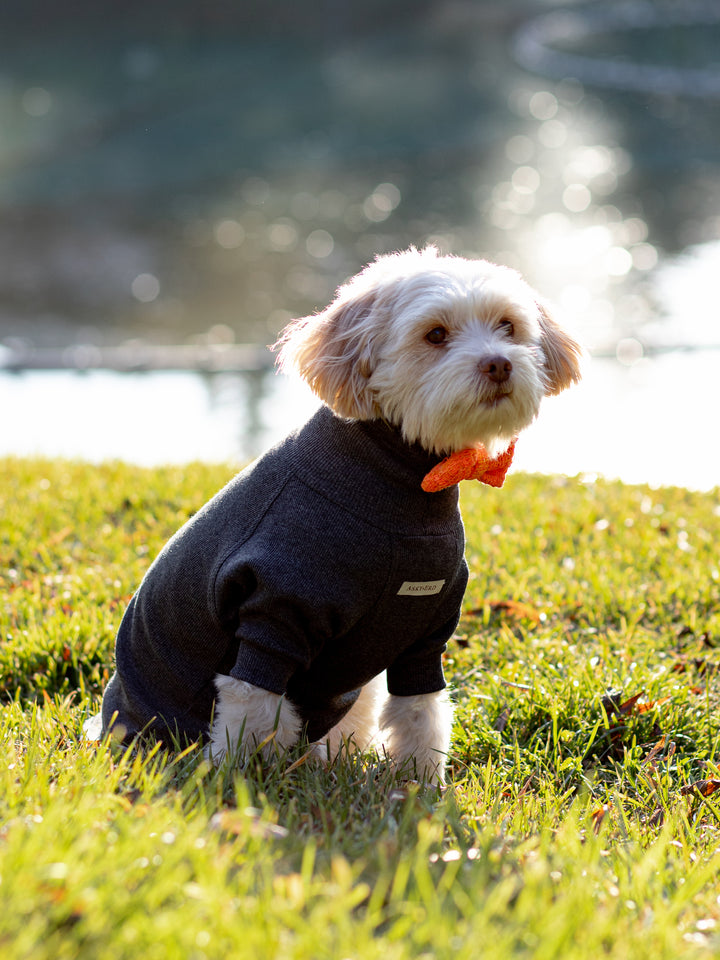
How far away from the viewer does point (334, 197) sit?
18.1 metres

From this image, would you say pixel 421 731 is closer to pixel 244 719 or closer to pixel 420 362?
pixel 244 719

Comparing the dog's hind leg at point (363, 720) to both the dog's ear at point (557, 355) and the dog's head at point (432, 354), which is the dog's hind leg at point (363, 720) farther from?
the dog's ear at point (557, 355)

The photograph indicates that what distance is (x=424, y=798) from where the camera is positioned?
2713mm

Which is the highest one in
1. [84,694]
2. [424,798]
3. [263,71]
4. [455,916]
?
[263,71]

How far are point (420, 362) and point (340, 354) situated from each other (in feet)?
0.79

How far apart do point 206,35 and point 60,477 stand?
95.0ft

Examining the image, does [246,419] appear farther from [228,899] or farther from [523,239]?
[523,239]

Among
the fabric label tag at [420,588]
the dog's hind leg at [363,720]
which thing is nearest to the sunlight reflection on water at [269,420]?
the dog's hind leg at [363,720]

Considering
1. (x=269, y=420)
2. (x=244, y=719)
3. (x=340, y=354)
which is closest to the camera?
(x=244, y=719)

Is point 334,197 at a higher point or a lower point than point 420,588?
higher

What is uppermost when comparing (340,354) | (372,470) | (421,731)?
(340,354)

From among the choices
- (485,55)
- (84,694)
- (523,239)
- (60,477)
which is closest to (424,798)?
(84,694)

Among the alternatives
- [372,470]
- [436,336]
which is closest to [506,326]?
[436,336]

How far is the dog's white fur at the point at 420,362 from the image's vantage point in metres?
2.72
